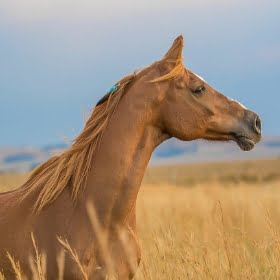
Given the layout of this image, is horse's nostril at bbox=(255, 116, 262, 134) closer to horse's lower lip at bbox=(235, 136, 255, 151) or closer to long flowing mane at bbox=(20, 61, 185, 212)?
horse's lower lip at bbox=(235, 136, 255, 151)

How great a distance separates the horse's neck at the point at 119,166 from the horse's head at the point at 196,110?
207 millimetres

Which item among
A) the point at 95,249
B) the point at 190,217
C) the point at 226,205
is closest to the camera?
the point at 95,249

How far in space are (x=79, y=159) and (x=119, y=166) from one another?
312 mm

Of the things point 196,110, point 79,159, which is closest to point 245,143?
point 196,110

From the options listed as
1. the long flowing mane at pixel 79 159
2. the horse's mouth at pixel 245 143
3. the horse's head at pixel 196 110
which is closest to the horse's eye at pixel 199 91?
the horse's head at pixel 196 110

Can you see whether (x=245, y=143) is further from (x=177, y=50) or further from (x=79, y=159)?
(x=79, y=159)

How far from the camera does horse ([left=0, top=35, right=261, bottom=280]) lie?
4539 millimetres

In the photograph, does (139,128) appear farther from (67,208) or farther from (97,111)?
(67,208)

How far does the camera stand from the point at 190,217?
10.9 metres

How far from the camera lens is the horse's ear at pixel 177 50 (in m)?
4.89

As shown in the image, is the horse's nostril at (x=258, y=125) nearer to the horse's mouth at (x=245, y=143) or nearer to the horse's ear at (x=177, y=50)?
the horse's mouth at (x=245, y=143)

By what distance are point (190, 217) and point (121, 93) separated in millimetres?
6327

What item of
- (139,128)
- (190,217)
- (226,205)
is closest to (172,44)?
(139,128)

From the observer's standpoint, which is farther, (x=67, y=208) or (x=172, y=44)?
(x=172, y=44)
